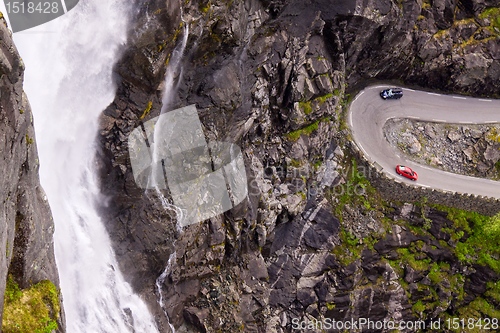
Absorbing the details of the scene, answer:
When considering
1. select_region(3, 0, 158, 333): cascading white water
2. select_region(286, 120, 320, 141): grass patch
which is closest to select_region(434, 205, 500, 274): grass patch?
select_region(286, 120, 320, 141): grass patch

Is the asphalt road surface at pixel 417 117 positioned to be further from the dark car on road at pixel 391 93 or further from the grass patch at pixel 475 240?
the grass patch at pixel 475 240

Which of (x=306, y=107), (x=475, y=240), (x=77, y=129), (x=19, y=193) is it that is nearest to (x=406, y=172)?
(x=475, y=240)

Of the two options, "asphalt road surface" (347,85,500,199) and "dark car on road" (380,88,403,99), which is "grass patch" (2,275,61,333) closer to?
"asphalt road surface" (347,85,500,199)

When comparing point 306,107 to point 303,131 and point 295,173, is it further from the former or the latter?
point 295,173

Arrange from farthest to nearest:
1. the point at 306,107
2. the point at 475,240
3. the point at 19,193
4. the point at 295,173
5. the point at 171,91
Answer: the point at 475,240, the point at 295,173, the point at 306,107, the point at 171,91, the point at 19,193

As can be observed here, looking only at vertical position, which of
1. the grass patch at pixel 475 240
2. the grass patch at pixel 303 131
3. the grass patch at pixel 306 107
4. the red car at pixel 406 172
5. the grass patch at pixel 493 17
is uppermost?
the grass patch at pixel 493 17

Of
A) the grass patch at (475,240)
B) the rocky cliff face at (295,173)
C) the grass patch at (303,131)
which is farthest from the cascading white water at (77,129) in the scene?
the grass patch at (475,240)
